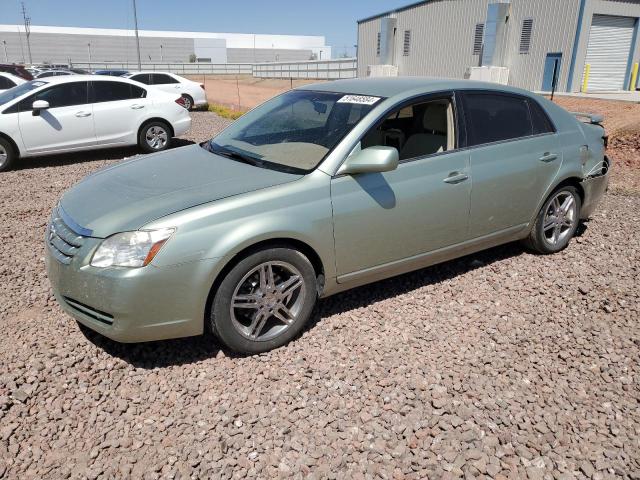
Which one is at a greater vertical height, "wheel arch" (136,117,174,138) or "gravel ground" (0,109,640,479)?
"wheel arch" (136,117,174,138)

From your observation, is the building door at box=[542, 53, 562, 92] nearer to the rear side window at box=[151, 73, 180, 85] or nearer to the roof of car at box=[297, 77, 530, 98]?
the rear side window at box=[151, 73, 180, 85]

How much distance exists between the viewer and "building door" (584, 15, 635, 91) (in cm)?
2456

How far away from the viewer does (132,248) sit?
293cm

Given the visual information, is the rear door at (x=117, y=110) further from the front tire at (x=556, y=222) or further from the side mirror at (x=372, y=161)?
the front tire at (x=556, y=222)

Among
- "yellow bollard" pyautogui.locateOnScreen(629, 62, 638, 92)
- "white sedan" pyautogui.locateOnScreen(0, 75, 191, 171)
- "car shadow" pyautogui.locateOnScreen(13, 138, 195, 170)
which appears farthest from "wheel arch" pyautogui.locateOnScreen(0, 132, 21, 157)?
"yellow bollard" pyautogui.locateOnScreen(629, 62, 638, 92)

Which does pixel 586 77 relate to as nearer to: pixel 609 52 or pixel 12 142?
pixel 609 52

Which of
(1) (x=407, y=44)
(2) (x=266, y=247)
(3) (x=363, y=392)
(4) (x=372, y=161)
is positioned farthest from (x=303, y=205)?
(1) (x=407, y=44)

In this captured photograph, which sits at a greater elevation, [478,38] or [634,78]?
[478,38]

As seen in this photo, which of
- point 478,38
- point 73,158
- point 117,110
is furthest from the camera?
point 478,38

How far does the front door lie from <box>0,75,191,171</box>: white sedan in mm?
7290

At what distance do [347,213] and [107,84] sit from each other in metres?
8.21

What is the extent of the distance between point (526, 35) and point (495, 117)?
82.6 feet

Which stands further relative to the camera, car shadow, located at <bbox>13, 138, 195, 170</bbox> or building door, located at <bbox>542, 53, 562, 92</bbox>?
building door, located at <bbox>542, 53, 562, 92</bbox>

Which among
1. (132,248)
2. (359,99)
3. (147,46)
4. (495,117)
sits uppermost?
(147,46)
